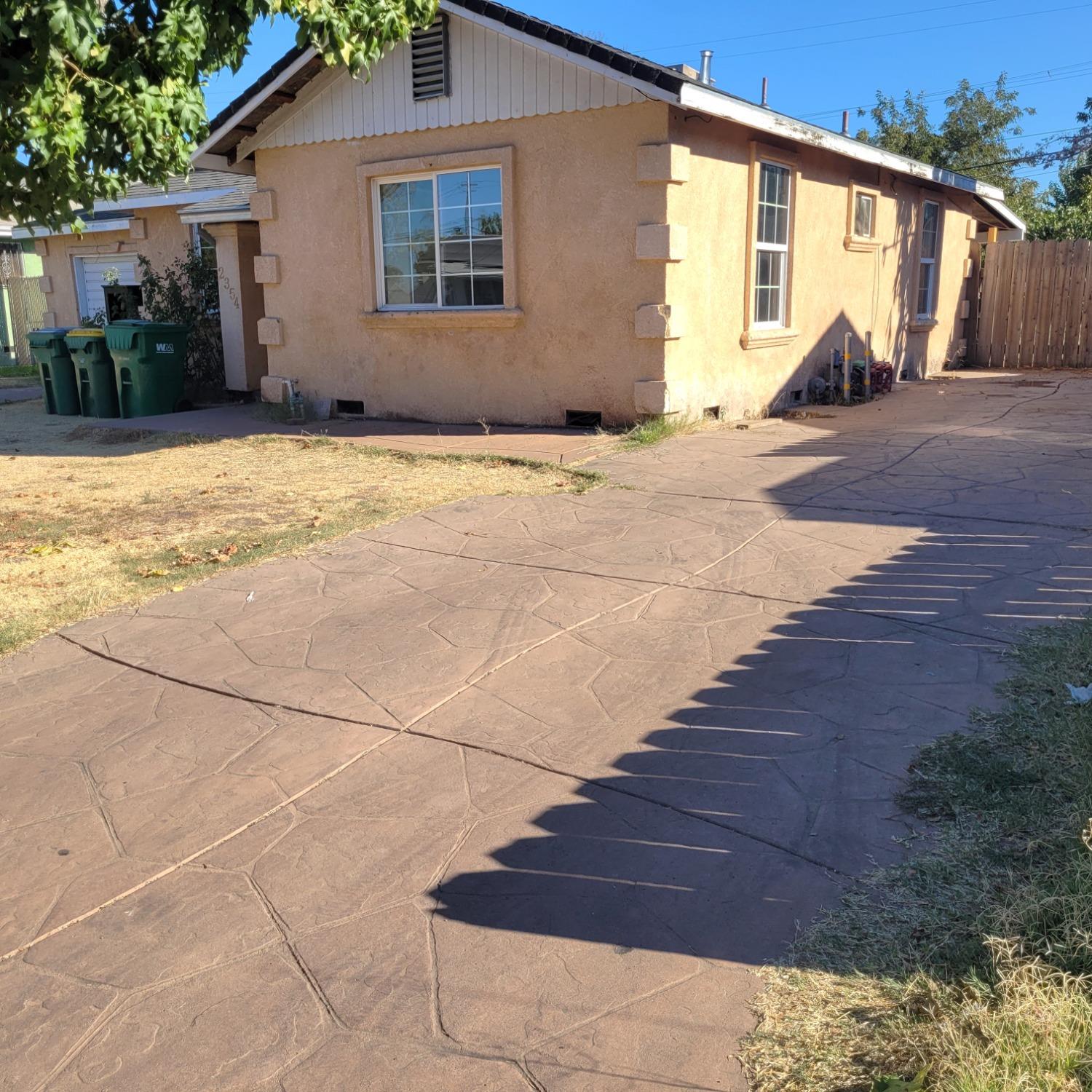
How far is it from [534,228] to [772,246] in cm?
296

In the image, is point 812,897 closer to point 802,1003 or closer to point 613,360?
point 802,1003

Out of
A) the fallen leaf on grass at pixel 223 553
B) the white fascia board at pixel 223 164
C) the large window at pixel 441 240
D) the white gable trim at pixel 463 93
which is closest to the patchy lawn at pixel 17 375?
the white fascia board at pixel 223 164

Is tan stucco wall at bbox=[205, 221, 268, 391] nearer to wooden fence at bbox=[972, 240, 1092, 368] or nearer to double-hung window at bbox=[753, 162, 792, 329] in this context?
double-hung window at bbox=[753, 162, 792, 329]

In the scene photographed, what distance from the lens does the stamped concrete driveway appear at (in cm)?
245

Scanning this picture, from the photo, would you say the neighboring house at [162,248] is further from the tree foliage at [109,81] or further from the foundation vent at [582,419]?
the tree foliage at [109,81]

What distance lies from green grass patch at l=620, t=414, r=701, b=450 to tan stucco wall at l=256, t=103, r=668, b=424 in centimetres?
31

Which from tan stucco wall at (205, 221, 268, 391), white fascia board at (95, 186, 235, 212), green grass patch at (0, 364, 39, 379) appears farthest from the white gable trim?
A: green grass patch at (0, 364, 39, 379)

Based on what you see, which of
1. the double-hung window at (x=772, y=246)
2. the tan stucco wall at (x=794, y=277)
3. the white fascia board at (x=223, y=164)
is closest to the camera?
the tan stucco wall at (x=794, y=277)

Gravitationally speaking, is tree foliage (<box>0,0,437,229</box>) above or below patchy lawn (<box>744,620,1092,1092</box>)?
above

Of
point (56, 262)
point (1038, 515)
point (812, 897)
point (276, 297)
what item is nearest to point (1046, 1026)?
point (812, 897)

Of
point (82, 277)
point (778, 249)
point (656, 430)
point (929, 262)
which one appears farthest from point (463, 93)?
point (82, 277)

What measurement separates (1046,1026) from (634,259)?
342 inches

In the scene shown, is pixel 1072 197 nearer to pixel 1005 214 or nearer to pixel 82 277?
pixel 1005 214

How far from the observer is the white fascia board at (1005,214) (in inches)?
711
